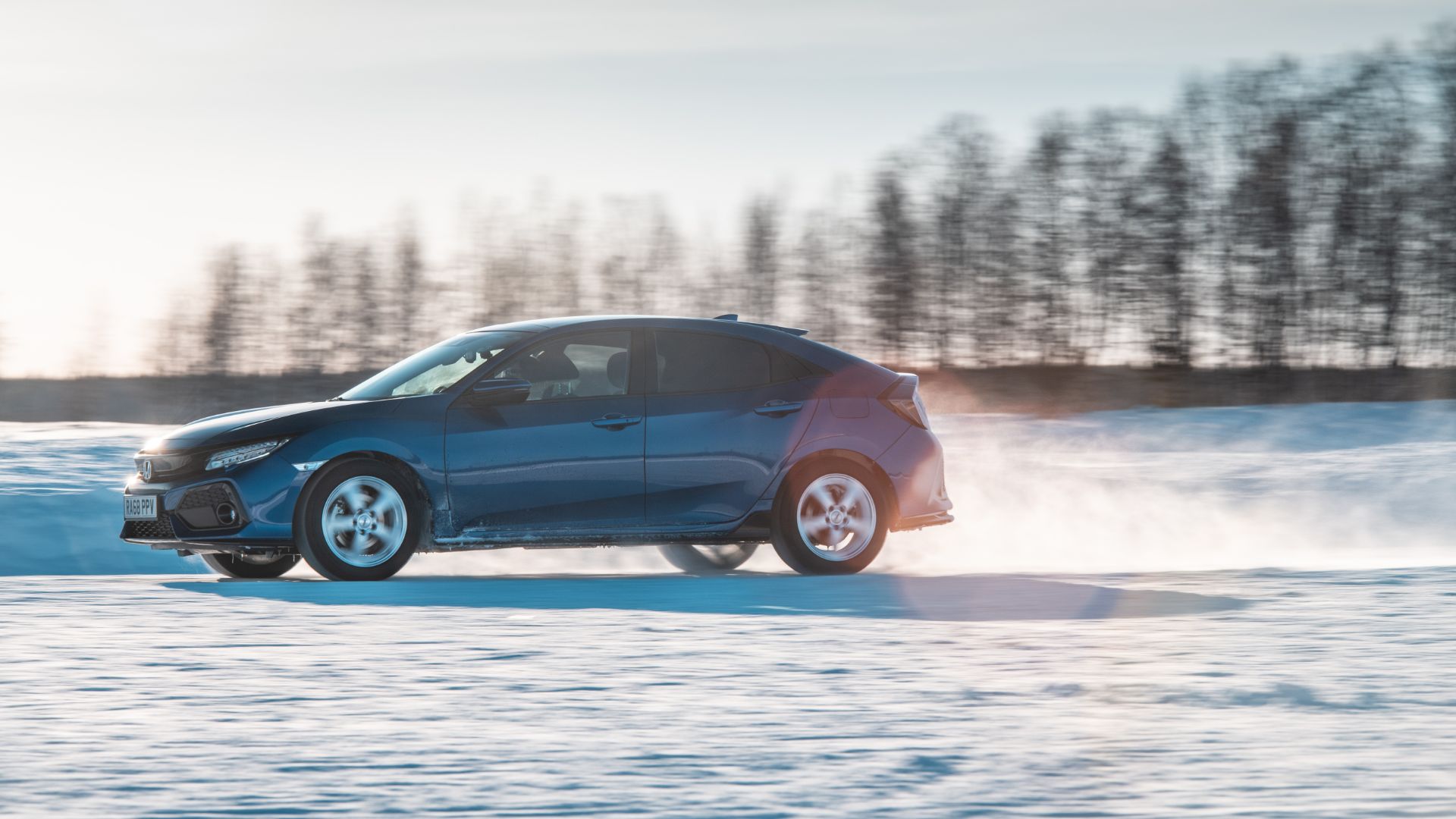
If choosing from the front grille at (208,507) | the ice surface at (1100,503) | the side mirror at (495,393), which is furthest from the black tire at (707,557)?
the front grille at (208,507)

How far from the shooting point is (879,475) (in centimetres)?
1076

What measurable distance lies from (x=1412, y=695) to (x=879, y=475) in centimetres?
479

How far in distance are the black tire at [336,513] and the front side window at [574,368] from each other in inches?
33.7

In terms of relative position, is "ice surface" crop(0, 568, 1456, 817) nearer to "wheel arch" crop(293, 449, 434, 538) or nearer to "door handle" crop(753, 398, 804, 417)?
"wheel arch" crop(293, 449, 434, 538)

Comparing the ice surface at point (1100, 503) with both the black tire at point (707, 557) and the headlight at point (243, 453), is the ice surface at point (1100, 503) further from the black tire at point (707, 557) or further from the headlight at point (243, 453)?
the headlight at point (243, 453)

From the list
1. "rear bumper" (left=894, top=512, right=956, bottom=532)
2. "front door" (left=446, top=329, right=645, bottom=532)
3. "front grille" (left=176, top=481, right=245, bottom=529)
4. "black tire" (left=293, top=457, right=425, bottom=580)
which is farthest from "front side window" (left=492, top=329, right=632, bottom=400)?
"rear bumper" (left=894, top=512, right=956, bottom=532)

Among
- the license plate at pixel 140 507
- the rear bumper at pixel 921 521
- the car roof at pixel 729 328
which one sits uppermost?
the car roof at pixel 729 328

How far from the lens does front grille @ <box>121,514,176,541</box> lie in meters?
9.95

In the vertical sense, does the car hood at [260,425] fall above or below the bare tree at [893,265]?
below

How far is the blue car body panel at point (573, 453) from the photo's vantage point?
32.2 ft

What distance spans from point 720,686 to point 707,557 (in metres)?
5.84

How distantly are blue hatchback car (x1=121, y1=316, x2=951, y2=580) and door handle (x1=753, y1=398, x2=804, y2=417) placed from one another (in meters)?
0.01

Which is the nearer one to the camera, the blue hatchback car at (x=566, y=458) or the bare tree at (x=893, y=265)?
the blue hatchback car at (x=566, y=458)

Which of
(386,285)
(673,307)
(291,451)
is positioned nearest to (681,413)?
(291,451)
